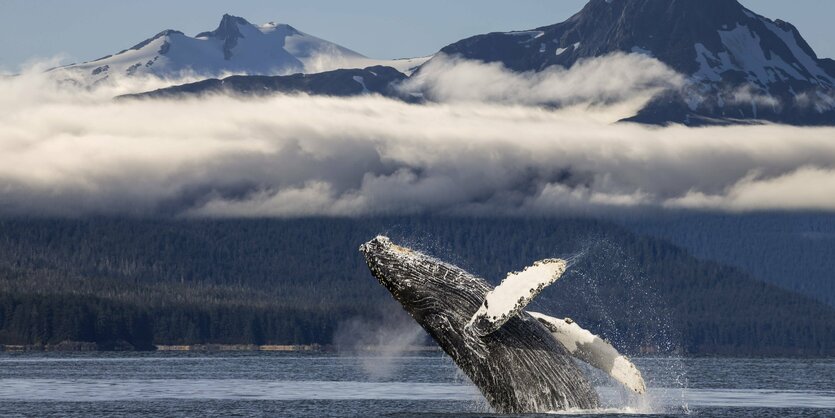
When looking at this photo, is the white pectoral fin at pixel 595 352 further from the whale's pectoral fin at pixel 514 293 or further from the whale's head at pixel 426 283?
the whale's pectoral fin at pixel 514 293

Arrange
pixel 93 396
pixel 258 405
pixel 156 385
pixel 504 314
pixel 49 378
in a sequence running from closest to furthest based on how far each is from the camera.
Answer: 1. pixel 504 314
2. pixel 258 405
3. pixel 93 396
4. pixel 156 385
5. pixel 49 378

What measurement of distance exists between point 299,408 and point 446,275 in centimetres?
2785

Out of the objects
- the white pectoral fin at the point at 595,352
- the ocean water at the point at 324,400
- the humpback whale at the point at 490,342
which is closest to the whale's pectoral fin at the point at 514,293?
the humpback whale at the point at 490,342

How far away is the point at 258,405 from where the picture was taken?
7125 centimetres

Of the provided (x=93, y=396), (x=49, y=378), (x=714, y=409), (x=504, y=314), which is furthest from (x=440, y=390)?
(x=504, y=314)

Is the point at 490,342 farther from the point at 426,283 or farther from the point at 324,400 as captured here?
the point at 324,400

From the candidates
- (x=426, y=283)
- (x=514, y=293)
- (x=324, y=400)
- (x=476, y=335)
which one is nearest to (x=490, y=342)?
(x=476, y=335)

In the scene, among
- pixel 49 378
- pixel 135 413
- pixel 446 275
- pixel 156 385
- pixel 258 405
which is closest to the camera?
pixel 446 275

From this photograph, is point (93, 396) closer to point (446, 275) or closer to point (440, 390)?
point (440, 390)

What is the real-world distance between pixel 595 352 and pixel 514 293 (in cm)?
419

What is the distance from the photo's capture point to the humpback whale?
4072cm

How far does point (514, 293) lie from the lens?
38250 mm

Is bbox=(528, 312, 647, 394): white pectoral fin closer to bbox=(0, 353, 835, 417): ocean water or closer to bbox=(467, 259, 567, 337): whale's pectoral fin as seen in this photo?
bbox=(0, 353, 835, 417): ocean water

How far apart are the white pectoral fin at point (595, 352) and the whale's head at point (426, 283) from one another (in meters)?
2.44
